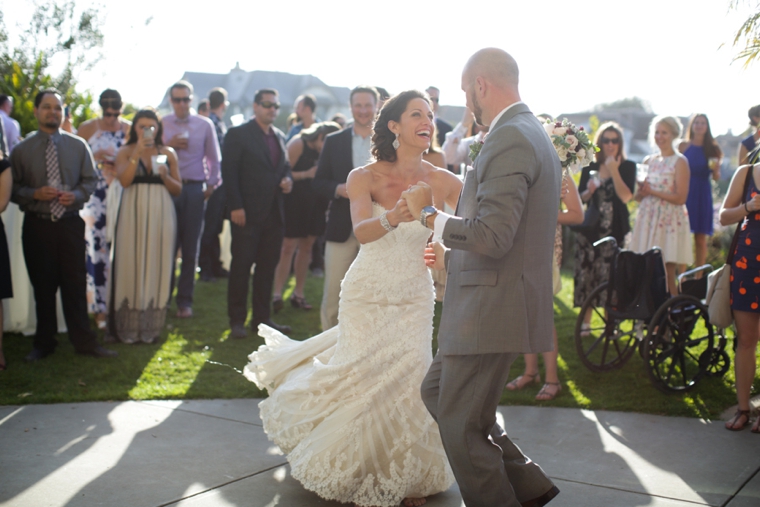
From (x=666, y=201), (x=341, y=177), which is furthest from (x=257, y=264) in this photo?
(x=666, y=201)

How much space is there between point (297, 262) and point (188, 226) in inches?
59.9

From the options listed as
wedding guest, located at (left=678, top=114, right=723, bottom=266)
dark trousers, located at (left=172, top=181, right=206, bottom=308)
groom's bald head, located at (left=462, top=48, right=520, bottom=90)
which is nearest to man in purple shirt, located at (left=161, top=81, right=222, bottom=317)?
dark trousers, located at (left=172, top=181, right=206, bottom=308)

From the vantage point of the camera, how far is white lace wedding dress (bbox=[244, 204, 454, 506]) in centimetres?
390

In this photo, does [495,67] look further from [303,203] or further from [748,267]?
[303,203]

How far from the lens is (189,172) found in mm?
9008

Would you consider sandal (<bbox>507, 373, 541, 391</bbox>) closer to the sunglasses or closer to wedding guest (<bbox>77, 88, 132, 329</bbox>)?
the sunglasses

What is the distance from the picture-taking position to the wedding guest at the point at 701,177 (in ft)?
32.9

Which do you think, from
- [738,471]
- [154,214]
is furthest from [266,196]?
[738,471]

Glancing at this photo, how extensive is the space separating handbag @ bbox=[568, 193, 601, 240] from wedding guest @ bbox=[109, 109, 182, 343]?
14.1 feet

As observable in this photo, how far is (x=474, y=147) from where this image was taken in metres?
3.82

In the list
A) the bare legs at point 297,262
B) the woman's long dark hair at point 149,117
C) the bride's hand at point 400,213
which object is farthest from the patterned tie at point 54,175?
the bride's hand at point 400,213

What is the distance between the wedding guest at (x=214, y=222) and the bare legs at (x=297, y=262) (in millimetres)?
1256

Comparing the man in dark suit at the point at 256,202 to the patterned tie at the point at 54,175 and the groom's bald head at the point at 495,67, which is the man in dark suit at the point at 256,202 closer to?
the patterned tie at the point at 54,175

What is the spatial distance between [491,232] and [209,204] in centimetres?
843
